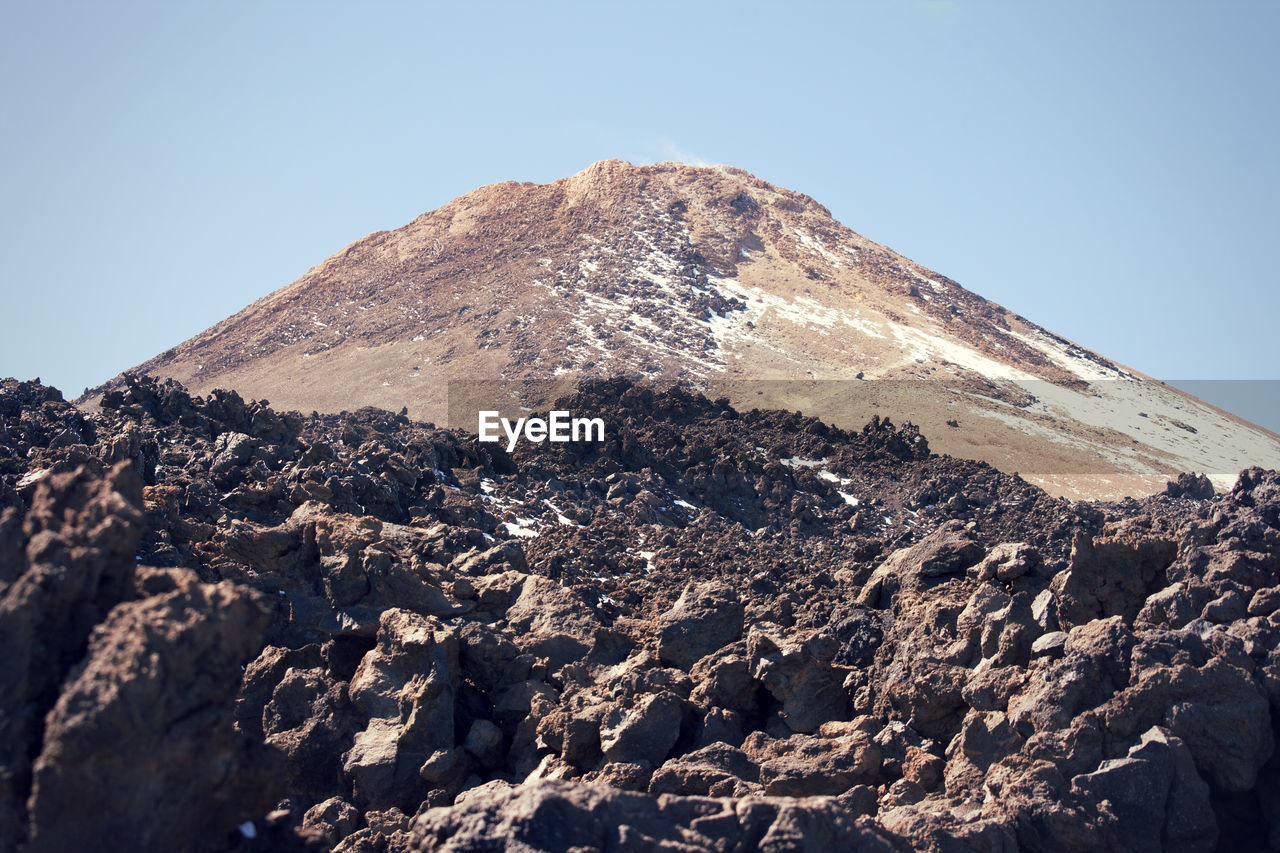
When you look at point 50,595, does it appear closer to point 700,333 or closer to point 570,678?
point 570,678

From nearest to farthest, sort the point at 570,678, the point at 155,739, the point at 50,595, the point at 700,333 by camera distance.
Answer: the point at 155,739 → the point at 50,595 → the point at 570,678 → the point at 700,333

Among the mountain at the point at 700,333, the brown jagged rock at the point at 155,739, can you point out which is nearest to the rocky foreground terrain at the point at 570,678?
the brown jagged rock at the point at 155,739

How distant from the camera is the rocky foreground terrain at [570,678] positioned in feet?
24.3

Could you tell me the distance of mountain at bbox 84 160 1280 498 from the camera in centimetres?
6344

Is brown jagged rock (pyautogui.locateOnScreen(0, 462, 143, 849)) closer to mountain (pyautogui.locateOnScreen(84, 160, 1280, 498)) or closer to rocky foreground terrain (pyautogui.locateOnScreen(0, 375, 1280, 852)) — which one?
rocky foreground terrain (pyautogui.locateOnScreen(0, 375, 1280, 852))

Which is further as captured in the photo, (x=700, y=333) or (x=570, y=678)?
(x=700, y=333)

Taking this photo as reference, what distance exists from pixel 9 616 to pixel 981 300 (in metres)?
95.8

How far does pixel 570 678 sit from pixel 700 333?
57779 mm

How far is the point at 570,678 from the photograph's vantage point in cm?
1575

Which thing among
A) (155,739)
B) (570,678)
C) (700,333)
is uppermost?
(700,333)

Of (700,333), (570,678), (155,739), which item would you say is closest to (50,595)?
(155,739)

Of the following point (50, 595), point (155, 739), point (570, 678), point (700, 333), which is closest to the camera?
point (155, 739)

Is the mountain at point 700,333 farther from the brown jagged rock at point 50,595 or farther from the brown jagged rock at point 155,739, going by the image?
the brown jagged rock at point 50,595

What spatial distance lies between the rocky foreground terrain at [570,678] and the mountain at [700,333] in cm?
3840
